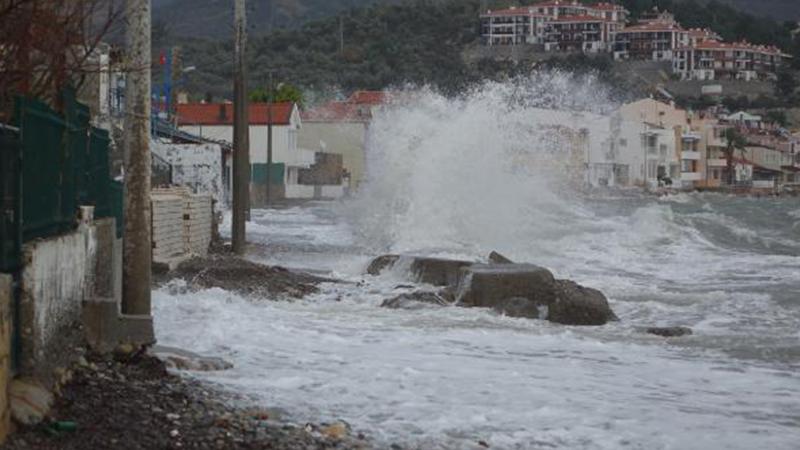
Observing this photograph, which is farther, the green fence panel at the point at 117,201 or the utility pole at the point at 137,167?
the green fence panel at the point at 117,201

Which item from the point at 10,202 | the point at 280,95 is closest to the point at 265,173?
the point at 280,95

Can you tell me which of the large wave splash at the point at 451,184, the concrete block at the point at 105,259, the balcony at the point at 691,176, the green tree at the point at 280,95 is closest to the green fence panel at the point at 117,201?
the concrete block at the point at 105,259

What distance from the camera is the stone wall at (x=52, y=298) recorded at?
876 cm

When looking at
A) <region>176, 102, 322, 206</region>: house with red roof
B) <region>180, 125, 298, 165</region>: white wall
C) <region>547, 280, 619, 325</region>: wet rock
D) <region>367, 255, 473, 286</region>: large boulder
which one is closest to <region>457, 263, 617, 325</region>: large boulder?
<region>547, 280, 619, 325</region>: wet rock

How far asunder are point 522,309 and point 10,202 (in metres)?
11.5

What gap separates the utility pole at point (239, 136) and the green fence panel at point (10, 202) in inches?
719

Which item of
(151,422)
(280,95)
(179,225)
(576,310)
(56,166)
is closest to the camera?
Answer: (151,422)

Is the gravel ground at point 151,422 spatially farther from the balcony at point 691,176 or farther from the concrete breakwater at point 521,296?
the balcony at point 691,176

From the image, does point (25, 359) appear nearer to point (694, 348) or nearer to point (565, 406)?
point (565, 406)

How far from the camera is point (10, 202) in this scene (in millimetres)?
8609

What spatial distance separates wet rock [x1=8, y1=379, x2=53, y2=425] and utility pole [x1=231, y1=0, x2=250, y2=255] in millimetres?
18535

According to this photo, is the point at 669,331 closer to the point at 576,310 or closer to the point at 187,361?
the point at 576,310

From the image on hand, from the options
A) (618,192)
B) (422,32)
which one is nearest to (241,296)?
→ (618,192)

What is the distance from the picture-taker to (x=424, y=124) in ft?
151
